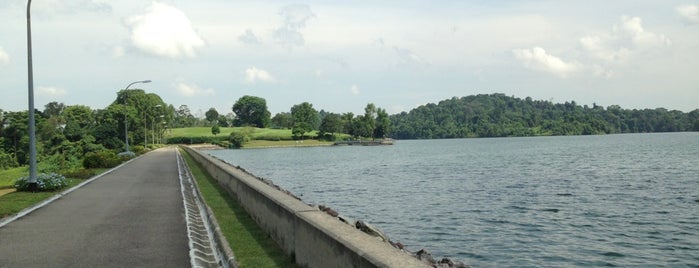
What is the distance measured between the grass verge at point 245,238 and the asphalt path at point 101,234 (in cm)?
93

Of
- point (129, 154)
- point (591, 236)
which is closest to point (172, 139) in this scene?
point (129, 154)

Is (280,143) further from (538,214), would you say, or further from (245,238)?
(245,238)

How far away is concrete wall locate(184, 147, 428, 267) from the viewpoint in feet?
22.2

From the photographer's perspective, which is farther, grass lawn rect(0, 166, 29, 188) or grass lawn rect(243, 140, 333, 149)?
grass lawn rect(243, 140, 333, 149)

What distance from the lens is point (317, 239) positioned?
8.29 metres

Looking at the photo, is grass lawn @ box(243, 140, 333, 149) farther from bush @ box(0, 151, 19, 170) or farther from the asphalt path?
the asphalt path

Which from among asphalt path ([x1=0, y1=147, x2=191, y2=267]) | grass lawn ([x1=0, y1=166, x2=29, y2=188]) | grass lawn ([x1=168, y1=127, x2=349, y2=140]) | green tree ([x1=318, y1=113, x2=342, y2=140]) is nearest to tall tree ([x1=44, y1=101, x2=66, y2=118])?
grass lawn ([x1=168, y1=127, x2=349, y2=140])

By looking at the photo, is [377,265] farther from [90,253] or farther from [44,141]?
[44,141]

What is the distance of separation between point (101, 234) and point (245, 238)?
353cm

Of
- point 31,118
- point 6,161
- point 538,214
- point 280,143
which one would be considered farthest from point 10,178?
point 280,143

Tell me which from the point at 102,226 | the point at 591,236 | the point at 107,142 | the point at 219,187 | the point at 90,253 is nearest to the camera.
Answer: the point at 90,253

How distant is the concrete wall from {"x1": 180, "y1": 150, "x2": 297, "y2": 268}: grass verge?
0.58ft

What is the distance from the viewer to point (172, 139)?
16988 cm

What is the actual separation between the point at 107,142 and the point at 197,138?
89.0m
